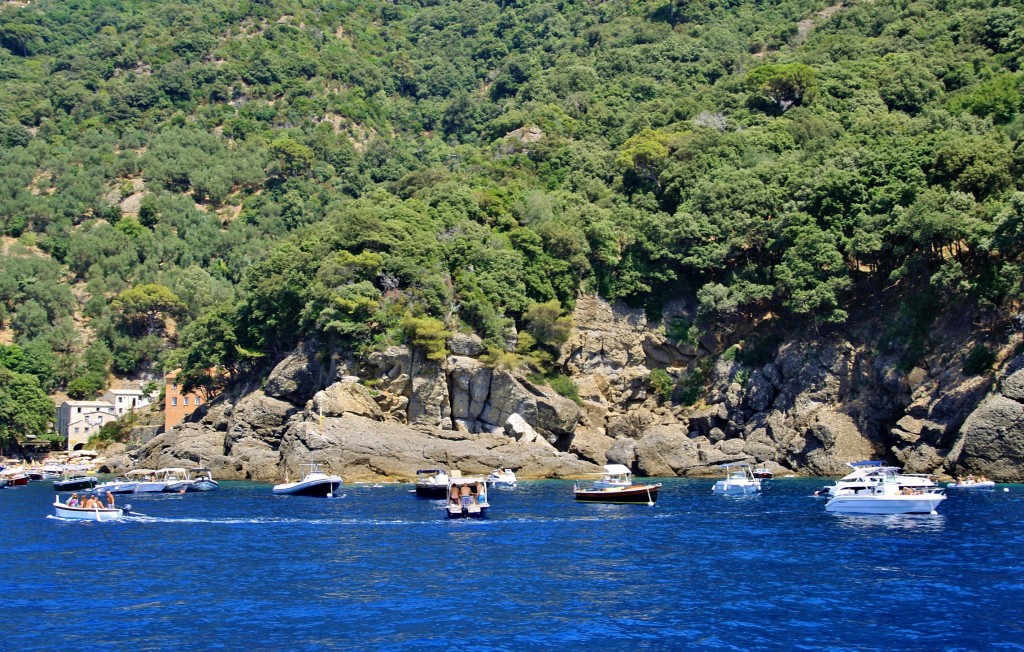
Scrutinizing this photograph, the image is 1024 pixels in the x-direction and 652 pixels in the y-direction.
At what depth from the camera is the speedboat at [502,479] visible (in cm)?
6781

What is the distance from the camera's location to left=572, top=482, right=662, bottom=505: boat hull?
58250mm

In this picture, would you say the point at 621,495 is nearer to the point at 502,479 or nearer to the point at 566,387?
the point at 502,479

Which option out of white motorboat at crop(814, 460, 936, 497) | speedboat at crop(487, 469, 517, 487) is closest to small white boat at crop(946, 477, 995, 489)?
white motorboat at crop(814, 460, 936, 497)

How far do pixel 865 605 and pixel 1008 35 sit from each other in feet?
285

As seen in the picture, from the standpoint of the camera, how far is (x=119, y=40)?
170 meters

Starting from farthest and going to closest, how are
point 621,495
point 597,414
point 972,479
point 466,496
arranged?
point 597,414, point 972,479, point 621,495, point 466,496

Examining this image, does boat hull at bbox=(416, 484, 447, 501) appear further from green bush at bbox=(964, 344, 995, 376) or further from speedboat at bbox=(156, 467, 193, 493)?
green bush at bbox=(964, 344, 995, 376)

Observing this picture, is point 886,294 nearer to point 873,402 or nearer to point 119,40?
point 873,402

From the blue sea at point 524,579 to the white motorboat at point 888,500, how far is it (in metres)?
1.10

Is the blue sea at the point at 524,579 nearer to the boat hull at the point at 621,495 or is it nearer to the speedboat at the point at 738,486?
the boat hull at the point at 621,495

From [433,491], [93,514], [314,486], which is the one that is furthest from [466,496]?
[93,514]

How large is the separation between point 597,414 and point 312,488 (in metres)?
27.2

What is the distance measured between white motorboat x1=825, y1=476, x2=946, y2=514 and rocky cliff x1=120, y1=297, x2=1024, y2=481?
12469 mm

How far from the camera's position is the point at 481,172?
343ft
